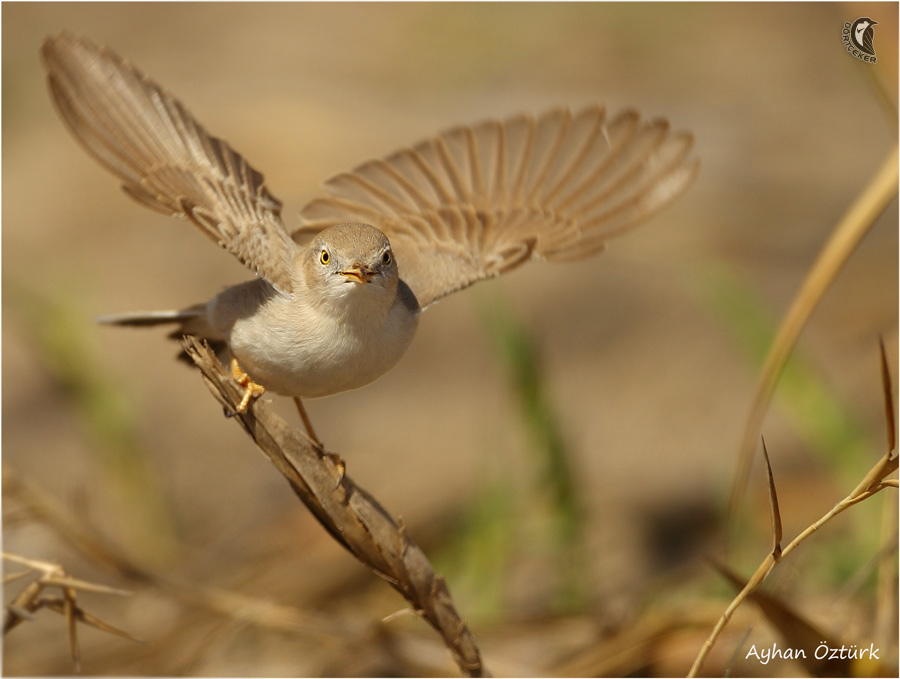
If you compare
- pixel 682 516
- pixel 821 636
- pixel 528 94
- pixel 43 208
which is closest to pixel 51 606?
pixel 821 636

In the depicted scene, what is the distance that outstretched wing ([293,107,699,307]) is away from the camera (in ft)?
12.6

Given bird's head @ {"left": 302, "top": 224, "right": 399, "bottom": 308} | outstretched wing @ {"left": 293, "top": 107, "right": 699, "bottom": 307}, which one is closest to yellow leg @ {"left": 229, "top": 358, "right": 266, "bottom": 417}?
bird's head @ {"left": 302, "top": 224, "right": 399, "bottom": 308}

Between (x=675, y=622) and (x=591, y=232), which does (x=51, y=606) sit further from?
(x=591, y=232)

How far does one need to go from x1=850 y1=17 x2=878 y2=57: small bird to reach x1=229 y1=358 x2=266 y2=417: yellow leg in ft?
6.61

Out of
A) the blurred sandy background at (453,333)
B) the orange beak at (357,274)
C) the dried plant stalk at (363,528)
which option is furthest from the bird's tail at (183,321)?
the dried plant stalk at (363,528)

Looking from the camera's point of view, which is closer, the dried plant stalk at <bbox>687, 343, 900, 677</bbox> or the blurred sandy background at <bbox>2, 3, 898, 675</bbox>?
the dried plant stalk at <bbox>687, 343, 900, 677</bbox>

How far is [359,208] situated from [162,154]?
1072mm

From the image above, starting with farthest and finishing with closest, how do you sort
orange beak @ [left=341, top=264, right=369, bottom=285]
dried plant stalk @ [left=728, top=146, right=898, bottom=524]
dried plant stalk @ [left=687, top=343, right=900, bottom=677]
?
orange beak @ [left=341, top=264, right=369, bottom=285]
dried plant stalk @ [left=728, top=146, right=898, bottom=524]
dried plant stalk @ [left=687, top=343, right=900, bottom=677]

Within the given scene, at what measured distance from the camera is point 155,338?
703 centimetres

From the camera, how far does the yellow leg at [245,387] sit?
8.31 ft

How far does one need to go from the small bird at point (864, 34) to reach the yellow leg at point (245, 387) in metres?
2.01

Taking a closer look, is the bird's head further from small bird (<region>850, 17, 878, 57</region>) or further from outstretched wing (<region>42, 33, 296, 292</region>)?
small bird (<region>850, 17, 878, 57</region>)

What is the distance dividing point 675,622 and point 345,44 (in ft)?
28.7

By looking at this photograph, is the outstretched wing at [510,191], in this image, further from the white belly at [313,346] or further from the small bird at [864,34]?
the small bird at [864,34]
